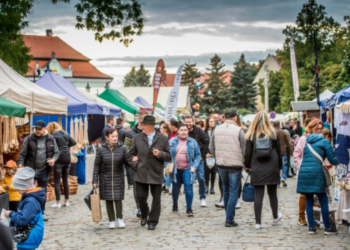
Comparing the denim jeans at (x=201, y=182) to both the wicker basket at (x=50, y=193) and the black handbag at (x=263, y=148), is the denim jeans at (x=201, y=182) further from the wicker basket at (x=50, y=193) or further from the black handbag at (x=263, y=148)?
the wicker basket at (x=50, y=193)

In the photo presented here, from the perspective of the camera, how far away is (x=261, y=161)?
8.61m

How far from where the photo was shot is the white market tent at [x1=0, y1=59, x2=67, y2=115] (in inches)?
441

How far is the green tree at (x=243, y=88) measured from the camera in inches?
3740

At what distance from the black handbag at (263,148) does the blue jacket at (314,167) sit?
63 centimetres

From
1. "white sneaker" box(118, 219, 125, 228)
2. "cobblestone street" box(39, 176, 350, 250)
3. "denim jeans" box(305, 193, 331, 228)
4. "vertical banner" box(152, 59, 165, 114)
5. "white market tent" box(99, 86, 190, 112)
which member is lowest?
"cobblestone street" box(39, 176, 350, 250)

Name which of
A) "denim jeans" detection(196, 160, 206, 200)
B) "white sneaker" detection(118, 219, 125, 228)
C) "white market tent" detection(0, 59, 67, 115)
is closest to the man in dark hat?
"white sneaker" detection(118, 219, 125, 228)

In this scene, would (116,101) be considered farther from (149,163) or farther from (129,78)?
(129,78)

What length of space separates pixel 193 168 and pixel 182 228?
1853mm

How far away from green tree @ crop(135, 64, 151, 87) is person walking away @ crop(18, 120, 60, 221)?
5231 inches

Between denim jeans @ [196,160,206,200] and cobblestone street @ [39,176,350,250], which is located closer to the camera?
cobblestone street @ [39,176,350,250]

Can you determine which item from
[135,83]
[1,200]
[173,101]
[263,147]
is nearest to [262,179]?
[263,147]

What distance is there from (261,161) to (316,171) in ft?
3.16

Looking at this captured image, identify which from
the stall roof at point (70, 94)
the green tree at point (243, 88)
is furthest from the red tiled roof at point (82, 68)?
the stall roof at point (70, 94)

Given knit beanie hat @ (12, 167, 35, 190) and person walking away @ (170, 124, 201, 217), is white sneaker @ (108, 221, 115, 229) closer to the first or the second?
person walking away @ (170, 124, 201, 217)
